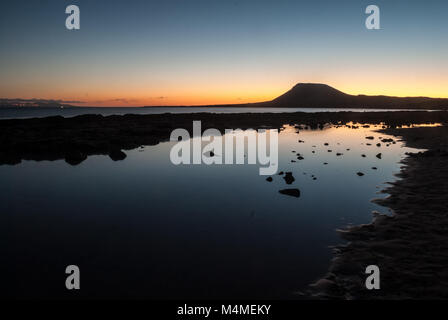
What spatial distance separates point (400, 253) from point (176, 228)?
7450mm

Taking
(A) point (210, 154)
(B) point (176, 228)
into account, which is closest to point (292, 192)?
(B) point (176, 228)

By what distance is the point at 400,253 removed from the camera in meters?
8.20

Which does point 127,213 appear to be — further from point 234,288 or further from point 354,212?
point 354,212

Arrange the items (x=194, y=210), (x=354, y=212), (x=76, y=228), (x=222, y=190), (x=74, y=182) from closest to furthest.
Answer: (x=76, y=228) < (x=354, y=212) < (x=194, y=210) < (x=222, y=190) < (x=74, y=182)

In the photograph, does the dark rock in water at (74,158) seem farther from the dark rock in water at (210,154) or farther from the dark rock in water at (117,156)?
the dark rock in water at (210,154)

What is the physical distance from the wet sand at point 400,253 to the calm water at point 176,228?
1.88 ft

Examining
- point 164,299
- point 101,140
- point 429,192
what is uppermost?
point 101,140

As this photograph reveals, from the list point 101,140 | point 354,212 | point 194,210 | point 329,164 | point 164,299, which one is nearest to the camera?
point 164,299

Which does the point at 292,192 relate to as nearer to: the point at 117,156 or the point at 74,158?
the point at 117,156

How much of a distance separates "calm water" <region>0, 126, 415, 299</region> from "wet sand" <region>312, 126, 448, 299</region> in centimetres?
57

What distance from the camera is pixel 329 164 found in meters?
23.1
